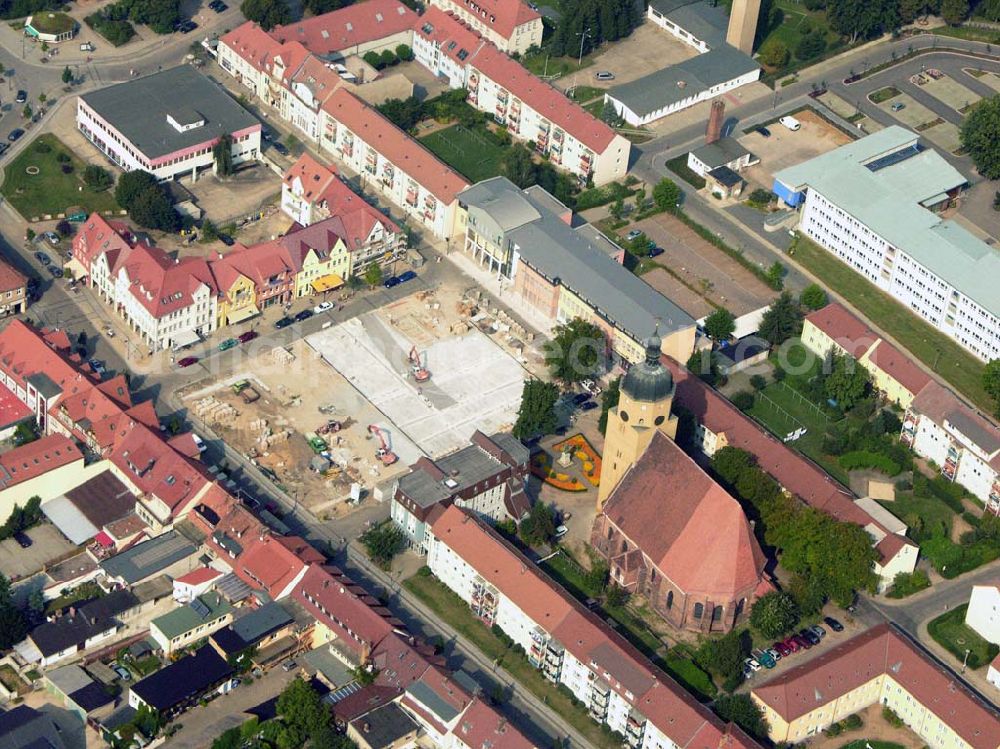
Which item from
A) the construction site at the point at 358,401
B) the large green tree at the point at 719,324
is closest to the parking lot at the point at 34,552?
the construction site at the point at 358,401

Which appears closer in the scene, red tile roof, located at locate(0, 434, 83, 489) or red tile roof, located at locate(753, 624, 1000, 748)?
red tile roof, located at locate(753, 624, 1000, 748)

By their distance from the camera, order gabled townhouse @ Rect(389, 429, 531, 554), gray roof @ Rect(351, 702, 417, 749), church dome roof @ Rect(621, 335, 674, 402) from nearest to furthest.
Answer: gray roof @ Rect(351, 702, 417, 749) → church dome roof @ Rect(621, 335, 674, 402) → gabled townhouse @ Rect(389, 429, 531, 554)

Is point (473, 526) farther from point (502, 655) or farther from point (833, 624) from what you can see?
point (833, 624)

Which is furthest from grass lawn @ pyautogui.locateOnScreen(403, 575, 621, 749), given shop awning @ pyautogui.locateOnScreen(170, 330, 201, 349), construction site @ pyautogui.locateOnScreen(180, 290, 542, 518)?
shop awning @ pyautogui.locateOnScreen(170, 330, 201, 349)

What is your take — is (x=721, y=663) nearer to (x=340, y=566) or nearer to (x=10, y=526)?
(x=340, y=566)

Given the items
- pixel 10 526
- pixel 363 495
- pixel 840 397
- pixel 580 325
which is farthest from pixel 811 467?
pixel 10 526

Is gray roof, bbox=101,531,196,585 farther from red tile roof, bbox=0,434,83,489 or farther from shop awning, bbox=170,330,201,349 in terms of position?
shop awning, bbox=170,330,201,349

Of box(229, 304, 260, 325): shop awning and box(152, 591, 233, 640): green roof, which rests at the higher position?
box(229, 304, 260, 325): shop awning

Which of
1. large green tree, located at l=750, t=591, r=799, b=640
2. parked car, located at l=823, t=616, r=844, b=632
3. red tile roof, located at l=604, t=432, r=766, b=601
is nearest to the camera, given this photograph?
large green tree, located at l=750, t=591, r=799, b=640
